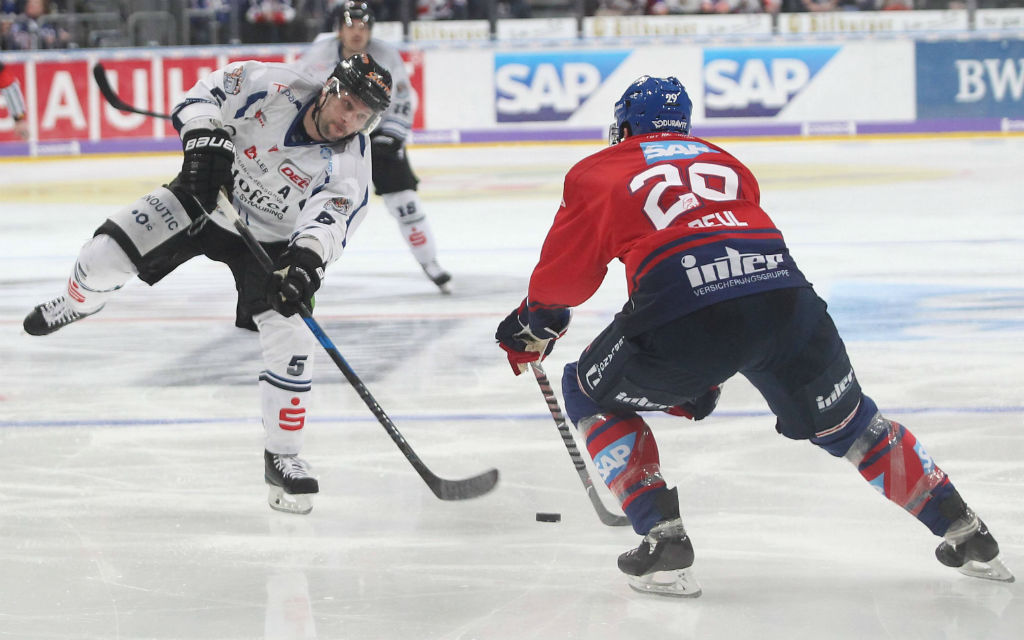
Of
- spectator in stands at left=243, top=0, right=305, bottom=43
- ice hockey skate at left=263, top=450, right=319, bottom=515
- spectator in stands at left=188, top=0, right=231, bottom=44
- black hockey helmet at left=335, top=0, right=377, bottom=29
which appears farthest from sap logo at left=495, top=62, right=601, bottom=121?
ice hockey skate at left=263, top=450, right=319, bottom=515

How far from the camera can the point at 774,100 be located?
12781 mm

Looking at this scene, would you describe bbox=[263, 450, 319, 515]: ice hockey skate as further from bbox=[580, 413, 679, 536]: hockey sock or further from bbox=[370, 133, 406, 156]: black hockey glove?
bbox=[370, 133, 406, 156]: black hockey glove

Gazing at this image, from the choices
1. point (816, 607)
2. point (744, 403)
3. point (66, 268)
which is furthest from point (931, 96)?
point (816, 607)

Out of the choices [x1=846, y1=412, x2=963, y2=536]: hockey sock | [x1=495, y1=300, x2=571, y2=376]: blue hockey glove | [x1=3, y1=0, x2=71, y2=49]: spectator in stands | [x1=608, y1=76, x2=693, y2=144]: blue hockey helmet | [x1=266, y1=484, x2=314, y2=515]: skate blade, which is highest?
[x1=3, y1=0, x2=71, y2=49]: spectator in stands

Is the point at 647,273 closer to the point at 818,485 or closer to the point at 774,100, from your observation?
the point at 818,485

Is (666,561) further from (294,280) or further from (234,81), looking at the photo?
(234,81)

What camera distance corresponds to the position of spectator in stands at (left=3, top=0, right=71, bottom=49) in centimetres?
1311

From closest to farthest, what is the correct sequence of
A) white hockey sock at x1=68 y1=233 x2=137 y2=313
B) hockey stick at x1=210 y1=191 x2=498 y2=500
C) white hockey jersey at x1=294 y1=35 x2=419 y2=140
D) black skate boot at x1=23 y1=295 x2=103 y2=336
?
hockey stick at x1=210 y1=191 x2=498 y2=500
white hockey sock at x1=68 y1=233 x2=137 y2=313
black skate boot at x1=23 y1=295 x2=103 y2=336
white hockey jersey at x1=294 y1=35 x2=419 y2=140

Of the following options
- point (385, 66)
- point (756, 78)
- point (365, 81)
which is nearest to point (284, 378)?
point (365, 81)

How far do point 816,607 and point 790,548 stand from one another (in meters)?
0.35

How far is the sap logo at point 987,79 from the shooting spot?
12539 mm

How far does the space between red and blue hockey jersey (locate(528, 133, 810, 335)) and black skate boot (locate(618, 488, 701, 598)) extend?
15.1 inches

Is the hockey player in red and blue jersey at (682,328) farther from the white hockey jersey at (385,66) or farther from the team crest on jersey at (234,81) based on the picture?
the white hockey jersey at (385,66)

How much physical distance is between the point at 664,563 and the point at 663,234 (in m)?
0.61
